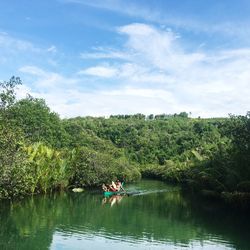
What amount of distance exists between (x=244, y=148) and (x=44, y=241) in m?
17.1

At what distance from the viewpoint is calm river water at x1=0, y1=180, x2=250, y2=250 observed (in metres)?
16.0

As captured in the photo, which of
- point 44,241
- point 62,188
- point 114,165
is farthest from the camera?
point 114,165

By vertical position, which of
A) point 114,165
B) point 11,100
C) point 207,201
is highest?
point 11,100

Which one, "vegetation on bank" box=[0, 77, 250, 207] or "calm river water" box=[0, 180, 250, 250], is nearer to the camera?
"calm river water" box=[0, 180, 250, 250]

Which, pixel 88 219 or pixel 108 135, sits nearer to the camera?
pixel 88 219

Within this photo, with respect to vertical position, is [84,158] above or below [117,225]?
above

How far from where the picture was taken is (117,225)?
2019 centimetres

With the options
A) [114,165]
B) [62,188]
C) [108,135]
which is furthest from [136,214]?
[108,135]

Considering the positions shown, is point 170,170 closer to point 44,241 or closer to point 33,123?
point 33,123

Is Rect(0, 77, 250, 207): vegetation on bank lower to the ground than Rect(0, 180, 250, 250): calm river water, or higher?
higher

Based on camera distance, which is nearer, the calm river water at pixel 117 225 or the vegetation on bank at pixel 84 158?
the calm river water at pixel 117 225

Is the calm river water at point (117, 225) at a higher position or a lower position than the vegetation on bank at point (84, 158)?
lower

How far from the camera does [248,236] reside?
59.8 ft

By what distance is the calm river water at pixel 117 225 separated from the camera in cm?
1598
